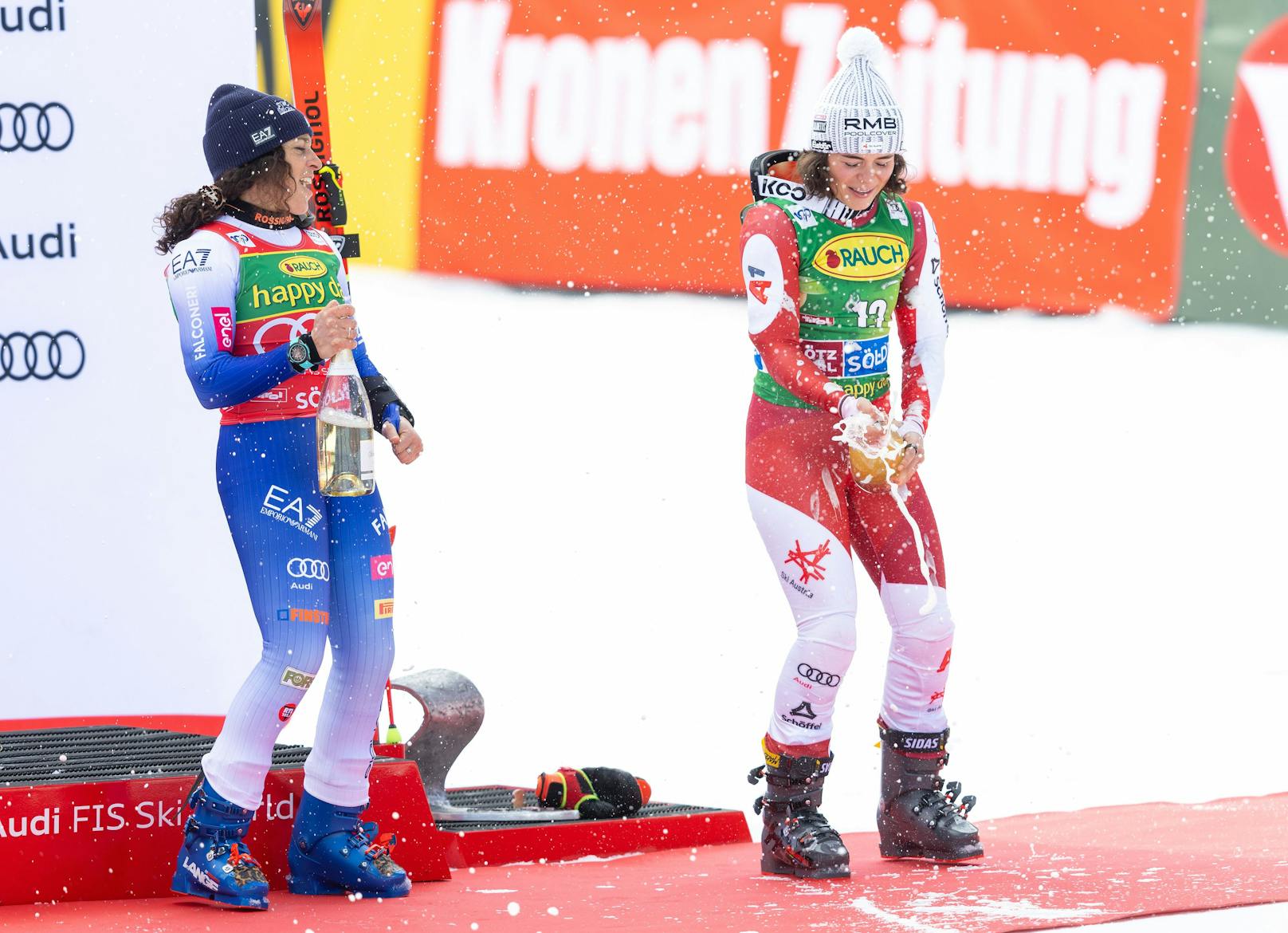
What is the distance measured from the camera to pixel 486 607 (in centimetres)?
586

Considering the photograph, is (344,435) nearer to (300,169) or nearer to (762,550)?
(300,169)

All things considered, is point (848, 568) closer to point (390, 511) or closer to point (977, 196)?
point (390, 511)

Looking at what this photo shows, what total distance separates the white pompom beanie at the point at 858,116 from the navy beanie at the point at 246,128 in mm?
1069

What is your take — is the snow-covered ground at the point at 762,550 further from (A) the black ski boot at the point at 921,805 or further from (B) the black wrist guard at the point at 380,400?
(B) the black wrist guard at the point at 380,400

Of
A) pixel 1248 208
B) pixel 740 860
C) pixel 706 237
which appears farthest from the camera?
pixel 1248 208

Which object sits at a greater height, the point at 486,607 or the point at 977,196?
the point at 977,196

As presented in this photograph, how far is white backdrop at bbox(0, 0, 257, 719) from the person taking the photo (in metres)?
4.86

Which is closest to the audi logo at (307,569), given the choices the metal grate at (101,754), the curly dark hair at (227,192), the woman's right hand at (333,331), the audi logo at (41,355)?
the woman's right hand at (333,331)

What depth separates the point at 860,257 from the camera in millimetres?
3943

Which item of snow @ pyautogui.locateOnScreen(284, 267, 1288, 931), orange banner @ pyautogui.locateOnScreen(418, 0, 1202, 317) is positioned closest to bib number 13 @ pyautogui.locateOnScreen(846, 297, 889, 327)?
snow @ pyautogui.locateOnScreen(284, 267, 1288, 931)

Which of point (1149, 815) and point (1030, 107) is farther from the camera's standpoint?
point (1030, 107)

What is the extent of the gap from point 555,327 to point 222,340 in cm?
263

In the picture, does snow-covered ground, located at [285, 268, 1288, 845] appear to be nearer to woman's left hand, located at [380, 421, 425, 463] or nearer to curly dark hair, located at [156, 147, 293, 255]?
woman's left hand, located at [380, 421, 425, 463]

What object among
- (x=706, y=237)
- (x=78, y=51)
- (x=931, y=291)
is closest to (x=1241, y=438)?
(x=706, y=237)
